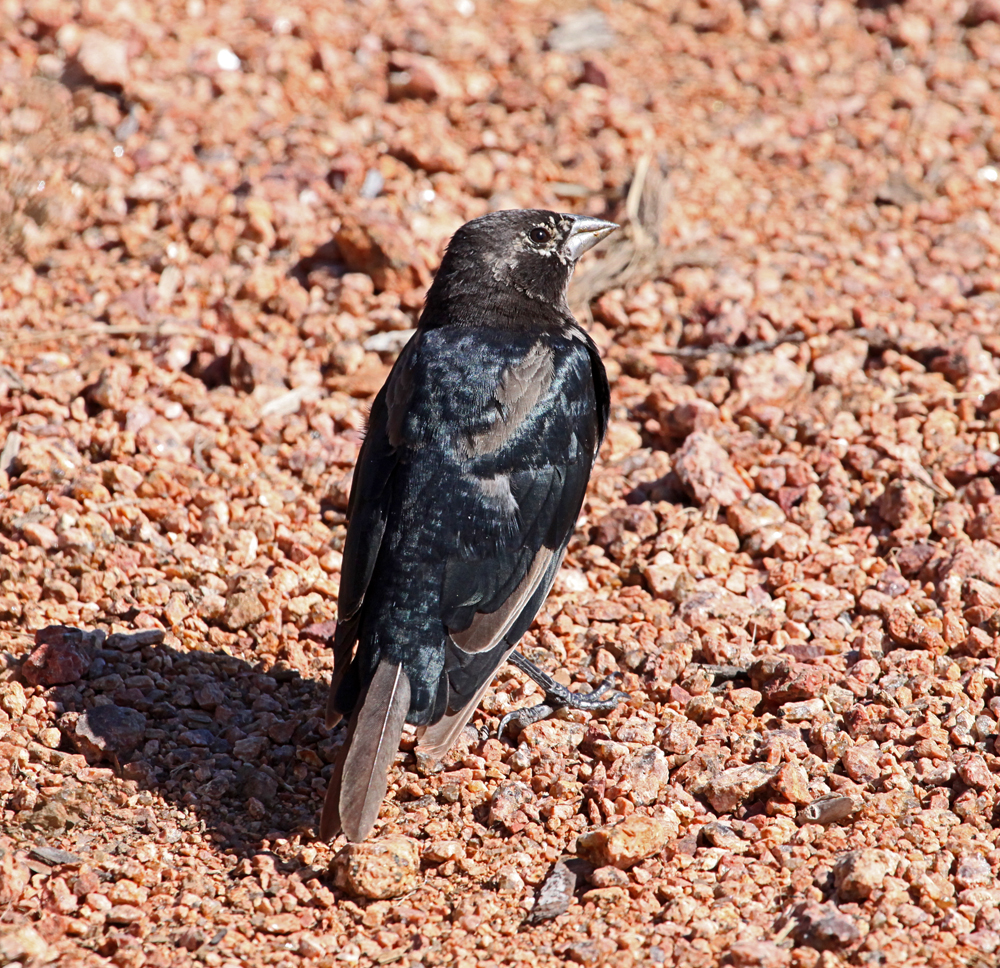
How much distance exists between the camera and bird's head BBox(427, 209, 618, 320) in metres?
5.39

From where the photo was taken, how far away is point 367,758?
13.4ft

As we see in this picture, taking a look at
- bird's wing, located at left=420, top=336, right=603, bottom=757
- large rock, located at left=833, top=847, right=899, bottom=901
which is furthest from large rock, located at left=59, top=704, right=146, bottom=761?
large rock, located at left=833, top=847, right=899, bottom=901

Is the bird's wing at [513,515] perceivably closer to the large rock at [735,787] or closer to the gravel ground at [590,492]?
the gravel ground at [590,492]

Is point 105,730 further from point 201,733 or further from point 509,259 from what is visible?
point 509,259

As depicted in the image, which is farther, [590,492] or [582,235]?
[590,492]

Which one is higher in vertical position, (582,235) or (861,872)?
(582,235)

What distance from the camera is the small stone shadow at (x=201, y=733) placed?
4395 millimetres

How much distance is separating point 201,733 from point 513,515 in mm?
1432

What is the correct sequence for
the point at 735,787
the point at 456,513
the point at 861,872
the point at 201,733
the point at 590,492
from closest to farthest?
the point at 861,872
the point at 735,787
the point at 456,513
the point at 201,733
the point at 590,492

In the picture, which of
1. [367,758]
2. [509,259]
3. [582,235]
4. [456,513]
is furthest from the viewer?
[582,235]

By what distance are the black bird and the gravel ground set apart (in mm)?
369

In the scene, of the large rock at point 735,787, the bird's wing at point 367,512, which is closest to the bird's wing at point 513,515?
the bird's wing at point 367,512

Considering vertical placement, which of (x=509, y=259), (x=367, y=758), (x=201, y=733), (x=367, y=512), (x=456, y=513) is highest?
(x=509, y=259)

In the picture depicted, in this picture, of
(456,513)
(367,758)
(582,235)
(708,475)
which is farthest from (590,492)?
(367,758)
